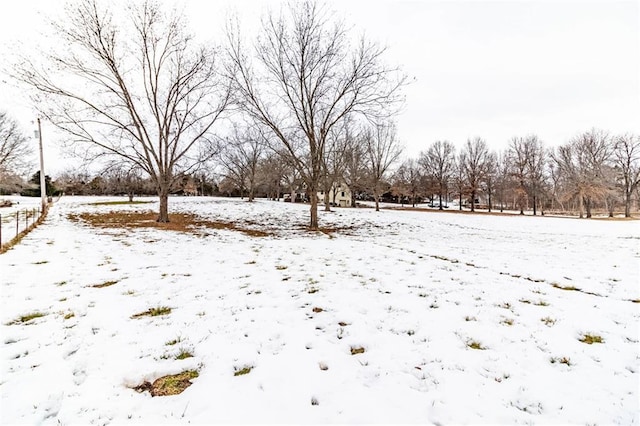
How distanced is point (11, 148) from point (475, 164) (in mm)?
60973

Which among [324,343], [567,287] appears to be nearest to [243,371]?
[324,343]

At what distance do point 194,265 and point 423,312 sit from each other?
5.64 meters

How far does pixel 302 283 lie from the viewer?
595 centimetres

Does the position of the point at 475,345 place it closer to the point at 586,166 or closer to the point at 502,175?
the point at 586,166

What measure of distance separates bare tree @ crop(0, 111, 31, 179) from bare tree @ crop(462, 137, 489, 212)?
194 ft

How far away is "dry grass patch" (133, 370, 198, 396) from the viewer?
8.79ft

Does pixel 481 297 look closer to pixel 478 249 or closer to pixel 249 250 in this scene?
pixel 478 249

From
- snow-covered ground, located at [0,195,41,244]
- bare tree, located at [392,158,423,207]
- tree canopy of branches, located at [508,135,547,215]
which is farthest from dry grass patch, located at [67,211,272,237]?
bare tree, located at [392,158,423,207]

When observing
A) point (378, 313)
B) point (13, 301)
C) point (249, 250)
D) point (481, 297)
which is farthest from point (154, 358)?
point (249, 250)

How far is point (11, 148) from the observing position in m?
35.6

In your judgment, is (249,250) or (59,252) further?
(249,250)

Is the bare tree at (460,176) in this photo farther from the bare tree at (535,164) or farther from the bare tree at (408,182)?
the bare tree at (535,164)

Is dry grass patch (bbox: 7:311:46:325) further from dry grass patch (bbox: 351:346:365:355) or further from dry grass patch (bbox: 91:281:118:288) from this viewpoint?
dry grass patch (bbox: 351:346:365:355)

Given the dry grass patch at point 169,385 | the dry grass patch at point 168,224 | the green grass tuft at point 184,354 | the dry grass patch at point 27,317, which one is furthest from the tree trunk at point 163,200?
the dry grass patch at point 169,385
